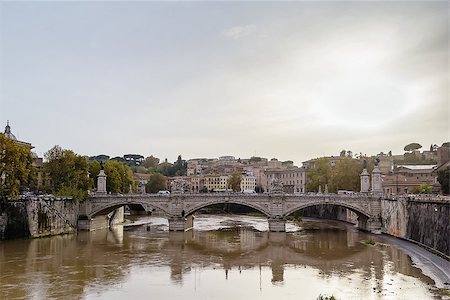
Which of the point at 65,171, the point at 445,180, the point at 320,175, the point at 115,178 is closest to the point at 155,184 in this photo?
the point at 320,175

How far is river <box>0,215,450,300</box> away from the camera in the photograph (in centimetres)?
2156

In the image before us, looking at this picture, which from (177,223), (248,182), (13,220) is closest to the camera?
(13,220)

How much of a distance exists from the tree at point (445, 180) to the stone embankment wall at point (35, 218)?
32599 mm

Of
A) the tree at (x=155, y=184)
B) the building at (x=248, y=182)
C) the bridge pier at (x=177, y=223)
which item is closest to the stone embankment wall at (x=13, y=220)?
the bridge pier at (x=177, y=223)

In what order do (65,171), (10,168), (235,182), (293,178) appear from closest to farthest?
(10,168), (65,171), (235,182), (293,178)

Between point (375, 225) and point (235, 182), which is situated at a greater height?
point (235, 182)

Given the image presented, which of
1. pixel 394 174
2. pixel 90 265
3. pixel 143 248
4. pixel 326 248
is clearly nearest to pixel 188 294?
pixel 90 265

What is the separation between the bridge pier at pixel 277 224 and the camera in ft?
150

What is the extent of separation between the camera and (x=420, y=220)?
33531mm

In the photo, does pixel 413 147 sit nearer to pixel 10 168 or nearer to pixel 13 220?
pixel 13 220

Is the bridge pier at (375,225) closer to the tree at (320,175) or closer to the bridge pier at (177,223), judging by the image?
the bridge pier at (177,223)

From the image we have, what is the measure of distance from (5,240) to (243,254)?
17475 millimetres

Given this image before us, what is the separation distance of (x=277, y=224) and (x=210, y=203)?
6.44m

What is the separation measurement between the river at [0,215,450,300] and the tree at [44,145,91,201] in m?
6.39
